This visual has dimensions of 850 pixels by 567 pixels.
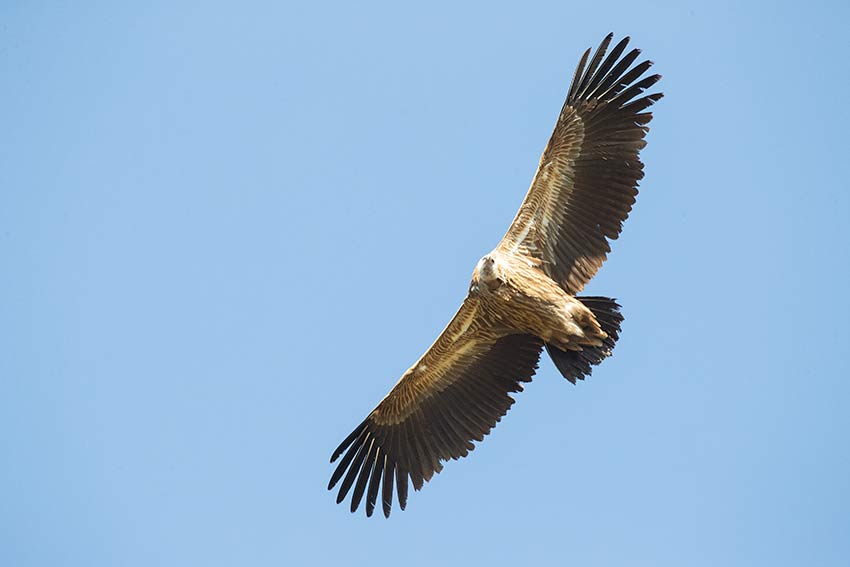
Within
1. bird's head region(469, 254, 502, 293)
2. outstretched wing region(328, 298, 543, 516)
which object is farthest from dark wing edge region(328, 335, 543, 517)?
bird's head region(469, 254, 502, 293)

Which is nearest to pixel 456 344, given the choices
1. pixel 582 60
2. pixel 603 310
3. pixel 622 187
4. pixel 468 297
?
pixel 468 297

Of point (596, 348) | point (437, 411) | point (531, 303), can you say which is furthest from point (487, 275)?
point (437, 411)

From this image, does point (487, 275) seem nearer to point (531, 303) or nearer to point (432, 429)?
point (531, 303)

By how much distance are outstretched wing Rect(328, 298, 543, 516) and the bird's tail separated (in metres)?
0.52

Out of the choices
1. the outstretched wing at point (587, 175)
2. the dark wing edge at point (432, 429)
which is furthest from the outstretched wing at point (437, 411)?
the outstretched wing at point (587, 175)

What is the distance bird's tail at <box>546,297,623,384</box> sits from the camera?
12062 millimetres

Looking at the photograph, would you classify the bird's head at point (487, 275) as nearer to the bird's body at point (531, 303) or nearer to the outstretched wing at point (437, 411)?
the bird's body at point (531, 303)

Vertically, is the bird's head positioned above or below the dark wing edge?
above

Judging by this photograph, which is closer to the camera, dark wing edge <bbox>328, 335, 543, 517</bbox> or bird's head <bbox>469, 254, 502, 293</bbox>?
bird's head <bbox>469, 254, 502, 293</bbox>

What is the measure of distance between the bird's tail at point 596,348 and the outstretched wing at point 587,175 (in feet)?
1.32

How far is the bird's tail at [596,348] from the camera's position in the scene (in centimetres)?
1206

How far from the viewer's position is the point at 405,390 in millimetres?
13070

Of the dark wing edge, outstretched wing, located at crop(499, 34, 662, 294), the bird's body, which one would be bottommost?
the dark wing edge

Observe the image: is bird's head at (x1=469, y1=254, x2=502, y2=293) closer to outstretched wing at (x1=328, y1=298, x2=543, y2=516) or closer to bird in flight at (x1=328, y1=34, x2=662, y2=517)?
bird in flight at (x1=328, y1=34, x2=662, y2=517)
